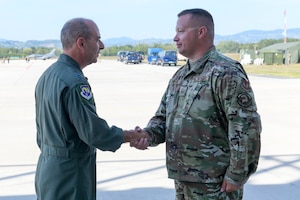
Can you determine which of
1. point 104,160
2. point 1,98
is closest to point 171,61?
point 1,98

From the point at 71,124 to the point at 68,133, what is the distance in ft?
0.19

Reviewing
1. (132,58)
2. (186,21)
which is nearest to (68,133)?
(186,21)

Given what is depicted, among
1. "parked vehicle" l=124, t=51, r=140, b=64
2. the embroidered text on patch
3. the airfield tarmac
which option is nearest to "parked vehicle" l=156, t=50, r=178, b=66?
"parked vehicle" l=124, t=51, r=140, b=64

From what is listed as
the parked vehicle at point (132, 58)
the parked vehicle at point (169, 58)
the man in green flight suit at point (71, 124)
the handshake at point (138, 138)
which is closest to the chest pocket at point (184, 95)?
the handshake at point (138, 138)

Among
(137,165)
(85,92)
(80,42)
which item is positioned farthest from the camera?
(137,165)

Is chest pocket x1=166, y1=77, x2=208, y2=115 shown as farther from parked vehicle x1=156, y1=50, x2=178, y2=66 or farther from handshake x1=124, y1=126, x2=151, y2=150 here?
parked vehicle x1=156, y1=50, x2=178, y2=66

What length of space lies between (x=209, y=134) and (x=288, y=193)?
8.68 ft

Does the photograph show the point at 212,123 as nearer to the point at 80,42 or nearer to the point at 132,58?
the point at 80,42

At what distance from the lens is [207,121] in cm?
257

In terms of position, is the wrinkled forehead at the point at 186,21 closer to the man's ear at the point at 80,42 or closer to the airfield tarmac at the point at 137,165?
the man's ear at the point at 80,42

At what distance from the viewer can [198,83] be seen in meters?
2.59

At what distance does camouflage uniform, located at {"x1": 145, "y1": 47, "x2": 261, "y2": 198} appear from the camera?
2441 mm

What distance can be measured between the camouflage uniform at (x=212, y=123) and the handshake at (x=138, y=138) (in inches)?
9.9

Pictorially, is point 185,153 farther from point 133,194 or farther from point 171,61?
point 171,61
